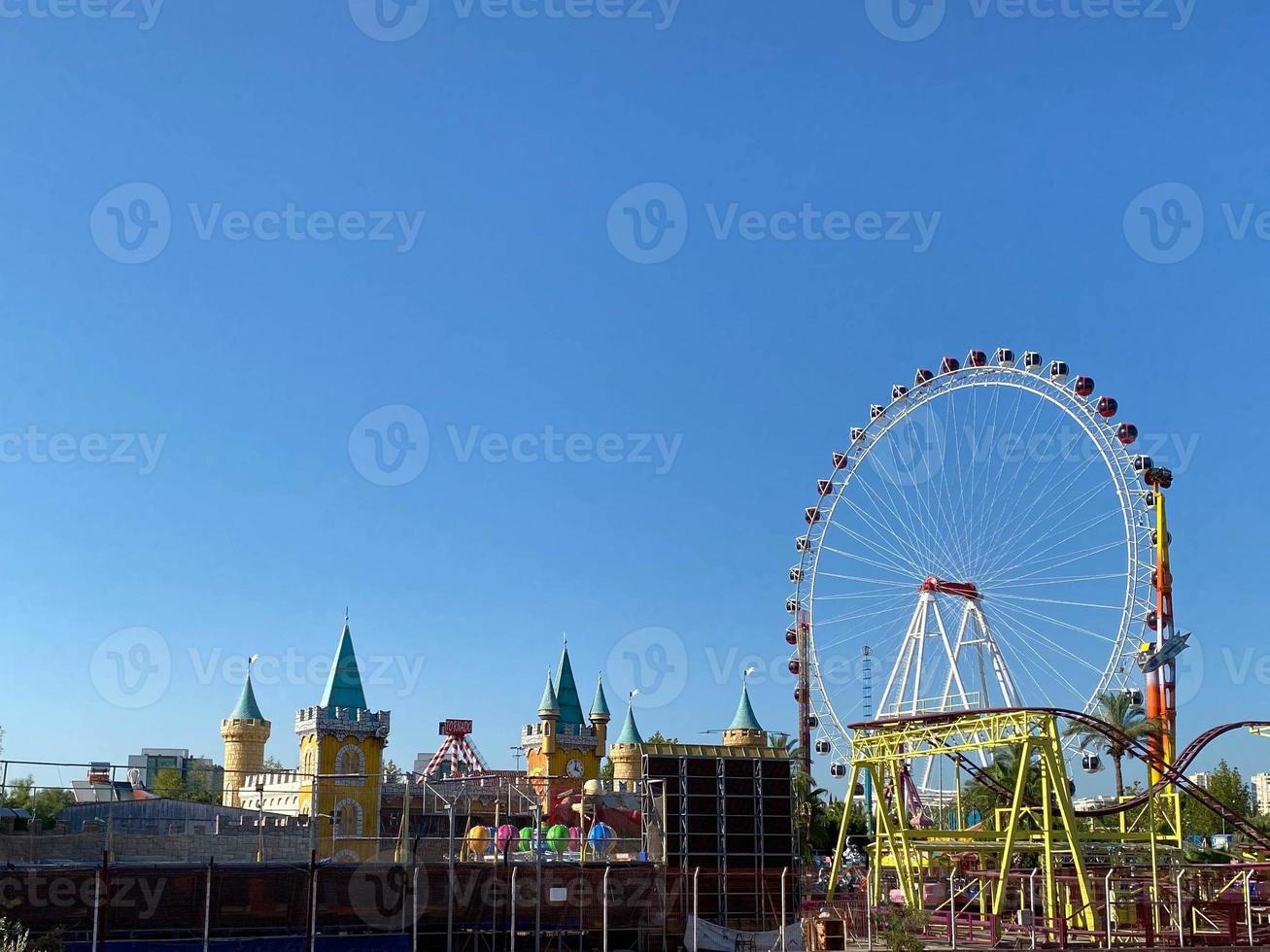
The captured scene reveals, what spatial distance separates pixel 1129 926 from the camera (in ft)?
119

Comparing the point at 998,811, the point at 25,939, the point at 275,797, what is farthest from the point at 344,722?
the point at 25,939

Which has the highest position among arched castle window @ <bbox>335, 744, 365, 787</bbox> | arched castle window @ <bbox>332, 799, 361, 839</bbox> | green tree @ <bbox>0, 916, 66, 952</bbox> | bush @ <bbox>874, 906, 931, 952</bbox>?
arched castle window @ <bbox>335, 744, 365, 787</bbox>

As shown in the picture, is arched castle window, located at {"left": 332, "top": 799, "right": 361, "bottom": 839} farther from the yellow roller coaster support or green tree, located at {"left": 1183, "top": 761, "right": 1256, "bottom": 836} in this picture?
green tree, located at {"left": 1183, "top": 761, "right": 1256, "bottom": 836}

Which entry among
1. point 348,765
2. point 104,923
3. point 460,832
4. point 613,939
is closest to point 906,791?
point 460,832

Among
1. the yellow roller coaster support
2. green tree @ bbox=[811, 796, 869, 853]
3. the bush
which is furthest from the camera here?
green tree @ bbox=[811, 796, 869, 853]

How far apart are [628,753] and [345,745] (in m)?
27.3

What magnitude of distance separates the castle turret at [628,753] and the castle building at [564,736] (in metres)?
5.34

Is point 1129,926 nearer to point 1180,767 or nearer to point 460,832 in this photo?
point 1180,767

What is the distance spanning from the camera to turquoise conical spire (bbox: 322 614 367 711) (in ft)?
231

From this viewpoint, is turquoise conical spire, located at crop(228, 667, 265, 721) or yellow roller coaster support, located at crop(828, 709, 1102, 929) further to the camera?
turquoise conical spire, located at crop(228, 667, 265, 721)

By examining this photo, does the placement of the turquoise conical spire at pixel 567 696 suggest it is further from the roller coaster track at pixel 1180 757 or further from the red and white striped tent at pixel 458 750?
the roller coaster track at pixel 1180 757

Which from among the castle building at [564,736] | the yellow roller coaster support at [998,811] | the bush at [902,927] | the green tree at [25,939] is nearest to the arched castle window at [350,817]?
the castle building at [564,736]

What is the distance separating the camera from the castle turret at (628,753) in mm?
91625

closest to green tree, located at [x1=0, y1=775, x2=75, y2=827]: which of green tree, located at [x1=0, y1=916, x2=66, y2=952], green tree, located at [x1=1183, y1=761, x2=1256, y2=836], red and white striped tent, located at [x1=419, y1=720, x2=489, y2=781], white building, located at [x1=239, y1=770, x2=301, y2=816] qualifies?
white building, located at [x1=239, y1=770, x2=301, y2=816]
